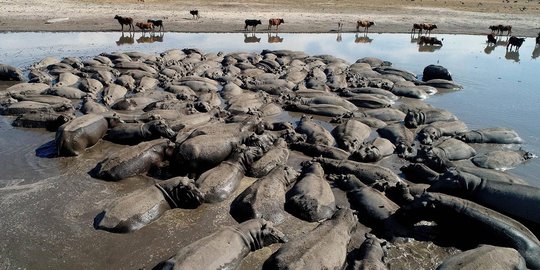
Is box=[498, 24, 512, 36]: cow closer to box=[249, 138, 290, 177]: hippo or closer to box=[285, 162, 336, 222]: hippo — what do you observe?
box=[249, 138, 290, 177]: hippo

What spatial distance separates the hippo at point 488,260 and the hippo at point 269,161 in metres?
4.79

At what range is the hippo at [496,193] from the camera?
8.17m

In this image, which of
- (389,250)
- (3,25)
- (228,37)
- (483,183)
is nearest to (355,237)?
(389,250)

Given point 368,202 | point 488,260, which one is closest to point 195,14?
point 368,202

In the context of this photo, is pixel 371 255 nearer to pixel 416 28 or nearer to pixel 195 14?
pixel 416 28

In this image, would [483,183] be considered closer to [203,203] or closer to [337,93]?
[203,203]

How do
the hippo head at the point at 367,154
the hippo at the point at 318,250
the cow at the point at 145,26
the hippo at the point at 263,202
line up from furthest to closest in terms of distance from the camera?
the cow at the point at 145,26 → the hippo head at the point at 367,154 → the hippo at the point at 263,202 → the hippo at the point at 318,250

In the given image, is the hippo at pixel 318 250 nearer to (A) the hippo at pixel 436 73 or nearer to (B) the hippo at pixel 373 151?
(B) the hippo at pixel 373 151

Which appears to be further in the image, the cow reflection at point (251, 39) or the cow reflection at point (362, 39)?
the cow reflection at point (362, 39)

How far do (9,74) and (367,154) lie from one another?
50.6 ft

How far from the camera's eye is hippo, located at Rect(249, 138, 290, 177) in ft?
33.4

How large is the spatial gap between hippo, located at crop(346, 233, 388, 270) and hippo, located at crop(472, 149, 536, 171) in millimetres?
5337

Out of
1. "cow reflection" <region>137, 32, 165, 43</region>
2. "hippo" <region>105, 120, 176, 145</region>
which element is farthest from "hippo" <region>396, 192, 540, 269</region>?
"cow reflection" <region>137, 32, 165, 43</region>

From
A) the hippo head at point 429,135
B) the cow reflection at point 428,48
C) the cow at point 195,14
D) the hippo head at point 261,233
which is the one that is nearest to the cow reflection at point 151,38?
the cow at point 195,14
